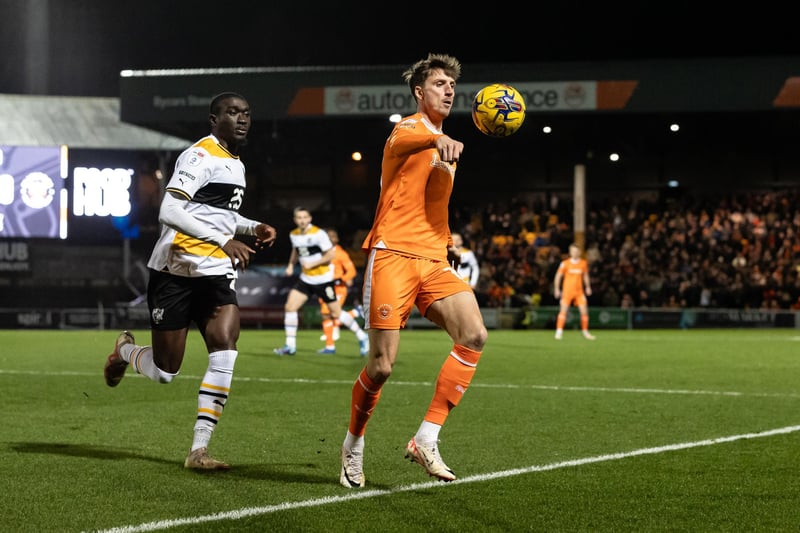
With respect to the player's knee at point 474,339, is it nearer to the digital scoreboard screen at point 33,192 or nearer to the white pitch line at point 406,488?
the white pitch line at point 406,488

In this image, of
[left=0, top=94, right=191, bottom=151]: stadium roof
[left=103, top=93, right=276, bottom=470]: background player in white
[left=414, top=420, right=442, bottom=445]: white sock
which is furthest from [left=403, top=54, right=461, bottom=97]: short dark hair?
[left=0, top=94, right=191, bottom=151]: stadium roof

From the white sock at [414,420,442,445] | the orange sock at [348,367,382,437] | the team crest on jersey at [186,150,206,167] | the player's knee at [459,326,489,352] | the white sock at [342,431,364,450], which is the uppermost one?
the team crest on jersey at [186,150,206,167]

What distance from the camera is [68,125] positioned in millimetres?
39719

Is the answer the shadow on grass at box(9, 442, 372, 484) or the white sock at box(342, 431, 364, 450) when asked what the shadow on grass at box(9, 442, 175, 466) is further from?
the white sock at box(342, 431, 364, 450)

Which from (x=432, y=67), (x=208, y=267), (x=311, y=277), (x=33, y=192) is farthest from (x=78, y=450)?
(x=33, y=192)

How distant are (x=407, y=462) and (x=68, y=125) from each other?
3579cm

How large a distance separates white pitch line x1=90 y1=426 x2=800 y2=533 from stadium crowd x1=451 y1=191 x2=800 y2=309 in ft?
83.9

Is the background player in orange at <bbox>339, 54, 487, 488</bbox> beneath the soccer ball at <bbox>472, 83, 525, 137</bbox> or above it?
beneath

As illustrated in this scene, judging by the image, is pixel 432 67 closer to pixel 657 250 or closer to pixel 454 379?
pixel 454 379

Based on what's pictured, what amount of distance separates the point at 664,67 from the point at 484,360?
694 inches

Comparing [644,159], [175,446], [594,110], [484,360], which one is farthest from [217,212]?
[644,159]

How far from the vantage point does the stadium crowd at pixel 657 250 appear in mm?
33781

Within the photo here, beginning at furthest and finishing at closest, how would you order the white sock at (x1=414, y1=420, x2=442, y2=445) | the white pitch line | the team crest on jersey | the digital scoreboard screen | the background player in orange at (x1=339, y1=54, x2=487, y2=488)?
the digital scoreboard screen
the team crest on jersey
the background player in orange at (x1=339, y1=54, x2=487, y2=488)
the white sock at (x1=414, y1=420, x2=442, y2=445)
the white pitch line

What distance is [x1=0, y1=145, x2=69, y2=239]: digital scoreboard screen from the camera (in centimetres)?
3136
